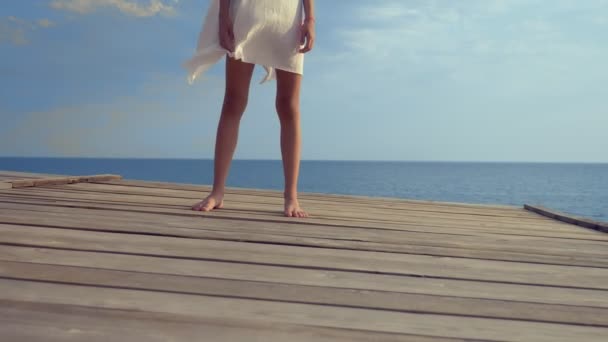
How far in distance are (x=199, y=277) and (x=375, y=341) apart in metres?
0.52

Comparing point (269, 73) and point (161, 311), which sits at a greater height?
point (269, 73)

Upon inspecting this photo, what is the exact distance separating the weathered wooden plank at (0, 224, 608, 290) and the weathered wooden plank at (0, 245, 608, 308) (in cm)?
6

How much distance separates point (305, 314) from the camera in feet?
3.43

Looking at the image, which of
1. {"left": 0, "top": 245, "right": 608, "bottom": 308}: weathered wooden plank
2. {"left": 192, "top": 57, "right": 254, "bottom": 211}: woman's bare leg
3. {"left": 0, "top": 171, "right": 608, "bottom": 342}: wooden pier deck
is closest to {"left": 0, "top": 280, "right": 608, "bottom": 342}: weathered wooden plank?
{"left": 0, "top": 171, "right": 608, "bottom": 342}: wooden pier deck

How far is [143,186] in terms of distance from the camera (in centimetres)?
361

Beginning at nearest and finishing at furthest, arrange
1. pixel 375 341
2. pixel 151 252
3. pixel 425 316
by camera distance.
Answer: pixel 375 341 < pixel 425 316 < pixel 151 252

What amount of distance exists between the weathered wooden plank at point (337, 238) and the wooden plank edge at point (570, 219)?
0.57 metres

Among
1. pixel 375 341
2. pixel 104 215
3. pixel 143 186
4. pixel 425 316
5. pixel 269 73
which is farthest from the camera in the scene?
pixel 143 186

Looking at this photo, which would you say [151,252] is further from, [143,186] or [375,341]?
[143,186]

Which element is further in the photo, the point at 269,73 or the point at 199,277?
the point at 269,73

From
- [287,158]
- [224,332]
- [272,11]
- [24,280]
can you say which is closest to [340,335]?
[224,332]

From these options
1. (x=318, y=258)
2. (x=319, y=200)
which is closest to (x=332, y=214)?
(x=319, y=200)

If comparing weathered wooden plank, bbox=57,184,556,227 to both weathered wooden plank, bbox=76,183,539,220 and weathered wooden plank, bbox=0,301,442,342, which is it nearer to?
weathered wooden plank, bbox=76,183,539,220

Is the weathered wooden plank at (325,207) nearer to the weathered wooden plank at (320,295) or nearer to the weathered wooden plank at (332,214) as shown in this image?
the weathered wooden plank at (332,214)
